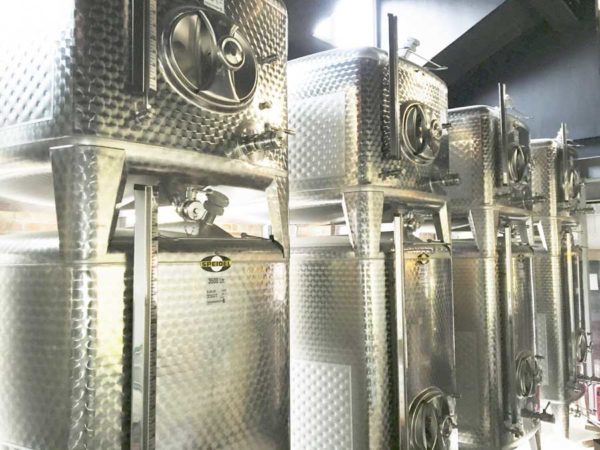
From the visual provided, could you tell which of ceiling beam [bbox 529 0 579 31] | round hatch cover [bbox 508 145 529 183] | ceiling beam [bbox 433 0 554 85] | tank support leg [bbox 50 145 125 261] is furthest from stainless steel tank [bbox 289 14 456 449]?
ceiling beam [bbox 529 0 579 31]

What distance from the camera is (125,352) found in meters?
1.46

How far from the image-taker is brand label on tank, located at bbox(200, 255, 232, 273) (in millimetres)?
1696

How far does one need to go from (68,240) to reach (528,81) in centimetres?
568

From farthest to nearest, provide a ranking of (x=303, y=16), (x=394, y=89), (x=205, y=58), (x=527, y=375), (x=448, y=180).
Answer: (x=527, y=375) < (x=303, y=16) < (x=448, y=180) < (x=394, y=89) < (x=205, y=58)

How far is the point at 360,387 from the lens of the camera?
2.52 m

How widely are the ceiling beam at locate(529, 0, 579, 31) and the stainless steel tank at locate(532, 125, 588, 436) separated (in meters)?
1.33

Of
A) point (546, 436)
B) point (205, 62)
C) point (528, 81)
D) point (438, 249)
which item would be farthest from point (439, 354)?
point (528, 81)

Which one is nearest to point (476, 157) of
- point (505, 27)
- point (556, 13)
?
point (505, 27)

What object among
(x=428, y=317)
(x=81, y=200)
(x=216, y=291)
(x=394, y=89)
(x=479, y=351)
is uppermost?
(x=394, y=89)

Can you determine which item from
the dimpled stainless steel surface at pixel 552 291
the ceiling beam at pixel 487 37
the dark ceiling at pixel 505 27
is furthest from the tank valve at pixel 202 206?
the dimpled stainless steel surface at pixel 552 291

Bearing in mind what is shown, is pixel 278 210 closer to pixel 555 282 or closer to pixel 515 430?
pixel 515 430

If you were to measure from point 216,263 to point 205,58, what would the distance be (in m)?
0.66

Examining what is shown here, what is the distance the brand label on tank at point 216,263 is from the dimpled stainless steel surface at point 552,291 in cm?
404

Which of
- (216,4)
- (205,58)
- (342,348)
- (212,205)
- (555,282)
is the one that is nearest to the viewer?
(205,58)
